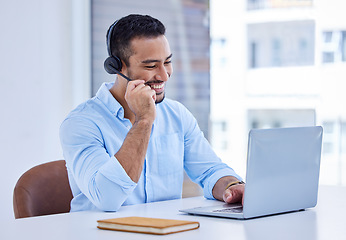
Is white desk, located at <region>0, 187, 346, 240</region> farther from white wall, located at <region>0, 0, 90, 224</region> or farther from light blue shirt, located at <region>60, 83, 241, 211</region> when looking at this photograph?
white wall, located at <region>0, 0, 90, 224</region>

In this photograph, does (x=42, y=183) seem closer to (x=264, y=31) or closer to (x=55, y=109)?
(x=55, y=109)

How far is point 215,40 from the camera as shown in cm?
603

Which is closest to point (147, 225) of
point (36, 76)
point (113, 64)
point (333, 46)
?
point (113, 64)

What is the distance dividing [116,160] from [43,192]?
0.40 m

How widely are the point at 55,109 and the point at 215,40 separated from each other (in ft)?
10.1

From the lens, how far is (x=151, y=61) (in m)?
1.91

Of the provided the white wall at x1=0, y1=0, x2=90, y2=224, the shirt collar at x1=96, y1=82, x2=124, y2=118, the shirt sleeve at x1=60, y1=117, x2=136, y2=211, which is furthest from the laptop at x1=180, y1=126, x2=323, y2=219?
the white wall at x1=0, y1=0, x2=90, y2=224

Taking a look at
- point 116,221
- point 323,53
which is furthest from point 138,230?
point 323,53

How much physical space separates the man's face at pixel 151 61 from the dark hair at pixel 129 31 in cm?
2

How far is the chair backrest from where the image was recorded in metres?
1.80

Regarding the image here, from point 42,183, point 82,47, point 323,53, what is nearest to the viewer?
point 42,183

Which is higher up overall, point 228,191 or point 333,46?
point 333,46

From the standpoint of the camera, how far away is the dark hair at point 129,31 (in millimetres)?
1930

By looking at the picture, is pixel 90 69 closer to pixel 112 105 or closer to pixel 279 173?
pixel 112 105
